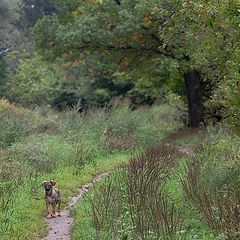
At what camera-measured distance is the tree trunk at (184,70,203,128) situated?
2702 centimetres

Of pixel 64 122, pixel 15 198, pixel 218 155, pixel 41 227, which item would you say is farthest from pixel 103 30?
pixel 41 227

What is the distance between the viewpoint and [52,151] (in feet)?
58.0

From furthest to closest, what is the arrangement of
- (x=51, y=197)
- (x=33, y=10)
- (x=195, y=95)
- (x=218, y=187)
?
(x=33, y=10), (x=195, y=95), (x=51, y=197), (x=218, y=187)

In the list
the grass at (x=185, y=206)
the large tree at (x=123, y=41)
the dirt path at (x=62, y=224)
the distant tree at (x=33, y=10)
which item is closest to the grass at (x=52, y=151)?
the dirt path at (x=62, y=224)

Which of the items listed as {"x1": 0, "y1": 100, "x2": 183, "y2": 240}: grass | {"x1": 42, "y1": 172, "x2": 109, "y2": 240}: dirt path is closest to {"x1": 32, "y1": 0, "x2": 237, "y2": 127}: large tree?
{"x1": 0, "y1": 100, "x2": 183, "y2": 240}: grass

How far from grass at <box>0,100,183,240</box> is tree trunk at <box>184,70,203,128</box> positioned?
1558mm

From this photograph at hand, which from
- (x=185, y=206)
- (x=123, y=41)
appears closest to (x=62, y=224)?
(x=185, y=206)

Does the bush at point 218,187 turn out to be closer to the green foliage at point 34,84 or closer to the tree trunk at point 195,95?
the tree trunk at point 195,95

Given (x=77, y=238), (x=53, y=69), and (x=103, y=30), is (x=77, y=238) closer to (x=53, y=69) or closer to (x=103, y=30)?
(x=103, y=30)

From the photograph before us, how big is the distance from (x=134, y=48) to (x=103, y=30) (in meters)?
1.69

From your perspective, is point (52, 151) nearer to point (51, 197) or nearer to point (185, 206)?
point (51, 197)

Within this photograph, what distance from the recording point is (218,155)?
584 inches

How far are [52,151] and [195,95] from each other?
11391mm

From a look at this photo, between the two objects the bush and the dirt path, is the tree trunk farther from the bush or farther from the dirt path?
the dirt path
